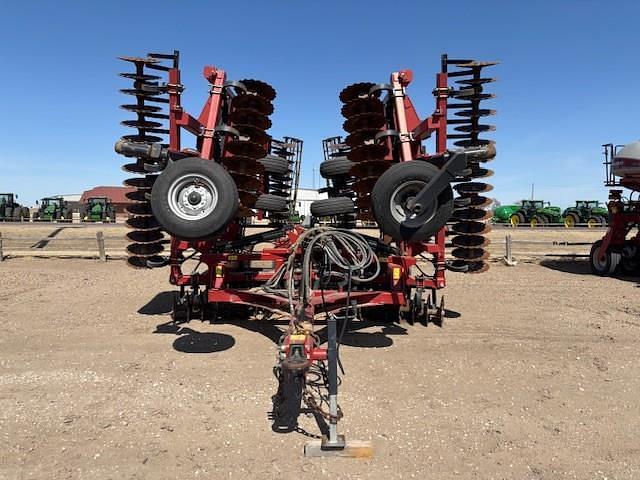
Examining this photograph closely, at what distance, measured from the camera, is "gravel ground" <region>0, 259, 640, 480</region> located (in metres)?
3.12

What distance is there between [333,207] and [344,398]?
4.23 m

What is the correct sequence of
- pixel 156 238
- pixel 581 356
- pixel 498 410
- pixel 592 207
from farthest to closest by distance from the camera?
pixel 592 207 < pixel 156 238 < pixel 581 356 < pixel 498 410

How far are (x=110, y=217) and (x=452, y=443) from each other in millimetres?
37183

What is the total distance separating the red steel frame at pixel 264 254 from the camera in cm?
573

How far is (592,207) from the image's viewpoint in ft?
109

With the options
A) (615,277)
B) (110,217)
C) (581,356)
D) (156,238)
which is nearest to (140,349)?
(156,238)

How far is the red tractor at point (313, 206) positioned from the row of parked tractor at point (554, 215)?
27.1 meters

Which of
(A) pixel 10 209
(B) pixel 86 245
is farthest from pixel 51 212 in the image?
(B) pixel 86 245

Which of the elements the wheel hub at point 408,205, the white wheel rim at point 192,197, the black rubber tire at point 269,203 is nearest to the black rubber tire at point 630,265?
the black rubber tire at point 269,203

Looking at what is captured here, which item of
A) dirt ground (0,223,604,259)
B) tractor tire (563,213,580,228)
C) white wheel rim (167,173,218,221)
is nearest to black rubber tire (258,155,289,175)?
white wheel rim (167,173,218,221)

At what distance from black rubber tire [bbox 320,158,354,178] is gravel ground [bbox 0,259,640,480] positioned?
3.47 m

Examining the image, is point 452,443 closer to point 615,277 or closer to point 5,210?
point 615,277

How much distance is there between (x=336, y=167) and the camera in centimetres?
916

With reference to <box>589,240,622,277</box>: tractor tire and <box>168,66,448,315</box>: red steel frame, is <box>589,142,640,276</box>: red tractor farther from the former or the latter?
<box>168,66,448,315</box>: red steel frame
